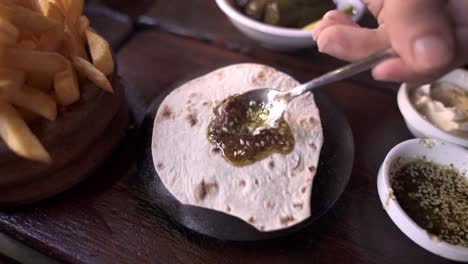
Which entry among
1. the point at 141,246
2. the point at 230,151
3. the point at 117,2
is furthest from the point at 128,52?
the point at 141,246

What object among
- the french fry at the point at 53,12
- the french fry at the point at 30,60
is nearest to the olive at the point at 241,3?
the french fry at the point at 53,12

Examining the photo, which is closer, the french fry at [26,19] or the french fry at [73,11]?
the french fry at [26,19]

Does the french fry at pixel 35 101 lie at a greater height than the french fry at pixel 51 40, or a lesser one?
lesser

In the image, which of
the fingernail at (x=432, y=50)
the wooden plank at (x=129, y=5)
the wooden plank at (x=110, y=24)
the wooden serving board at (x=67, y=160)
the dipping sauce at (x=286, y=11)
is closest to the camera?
the fingernail at (x=432, y=50)

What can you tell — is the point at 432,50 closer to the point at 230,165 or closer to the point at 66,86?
the point at 230,165

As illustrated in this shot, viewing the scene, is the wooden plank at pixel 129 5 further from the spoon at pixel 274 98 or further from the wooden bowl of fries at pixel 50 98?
the spoon at pixel 274 98

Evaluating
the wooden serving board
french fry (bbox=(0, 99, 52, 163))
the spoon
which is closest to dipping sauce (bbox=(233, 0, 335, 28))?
the spoon

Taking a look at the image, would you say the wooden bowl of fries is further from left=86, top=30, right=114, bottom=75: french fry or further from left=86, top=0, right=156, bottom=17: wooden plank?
left=86, top=0, right=156, bottom=17: wooden plank

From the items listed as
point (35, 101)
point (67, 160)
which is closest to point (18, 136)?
point (35, 101)
